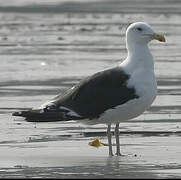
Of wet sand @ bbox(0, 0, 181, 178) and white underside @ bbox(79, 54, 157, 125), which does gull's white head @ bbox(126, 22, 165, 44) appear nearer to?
white underside @ bbox(79, 54, 157, 125)

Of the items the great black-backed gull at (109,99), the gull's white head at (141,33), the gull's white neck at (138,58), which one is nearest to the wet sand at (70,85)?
the great black-backed gull at (109,99)

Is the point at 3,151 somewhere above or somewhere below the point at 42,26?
below

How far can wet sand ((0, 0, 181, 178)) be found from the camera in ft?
32.3

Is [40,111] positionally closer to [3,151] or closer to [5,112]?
[3,151]

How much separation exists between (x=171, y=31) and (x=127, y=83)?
15.2m

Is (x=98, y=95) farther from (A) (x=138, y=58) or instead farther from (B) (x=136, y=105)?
(A) (x=138, y=58)

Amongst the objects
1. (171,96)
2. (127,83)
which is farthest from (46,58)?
(127,83)

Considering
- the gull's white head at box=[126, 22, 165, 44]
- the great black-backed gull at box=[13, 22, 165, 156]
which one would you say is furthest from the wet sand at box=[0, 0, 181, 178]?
the gull's white head at box=[126, 22, 165, 44]

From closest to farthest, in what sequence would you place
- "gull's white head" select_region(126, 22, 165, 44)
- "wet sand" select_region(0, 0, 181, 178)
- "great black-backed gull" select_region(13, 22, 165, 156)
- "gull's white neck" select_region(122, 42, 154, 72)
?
"wet sand" select_region(0, 0, 181, 178) < "great black-backed gull" select_region(13, 22, 165, 156) < "gull's white neck" select_region(122, 42, 154, 72) < "gull's white head" select_region(126, 22, 165, 44)

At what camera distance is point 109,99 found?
10.9 metres

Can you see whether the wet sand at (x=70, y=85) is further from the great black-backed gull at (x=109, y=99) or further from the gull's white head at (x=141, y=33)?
the gull's white head at (x=141, y=33)

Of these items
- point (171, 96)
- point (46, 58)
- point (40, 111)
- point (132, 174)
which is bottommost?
point (132, 174)

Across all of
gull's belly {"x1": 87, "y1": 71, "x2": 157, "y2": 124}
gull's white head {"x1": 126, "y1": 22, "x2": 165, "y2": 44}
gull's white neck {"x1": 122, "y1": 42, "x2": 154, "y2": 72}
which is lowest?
gull's belly {"x1": 87, "y1": 71, "x2": 157, "y2": 124}

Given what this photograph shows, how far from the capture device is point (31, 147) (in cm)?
1091
